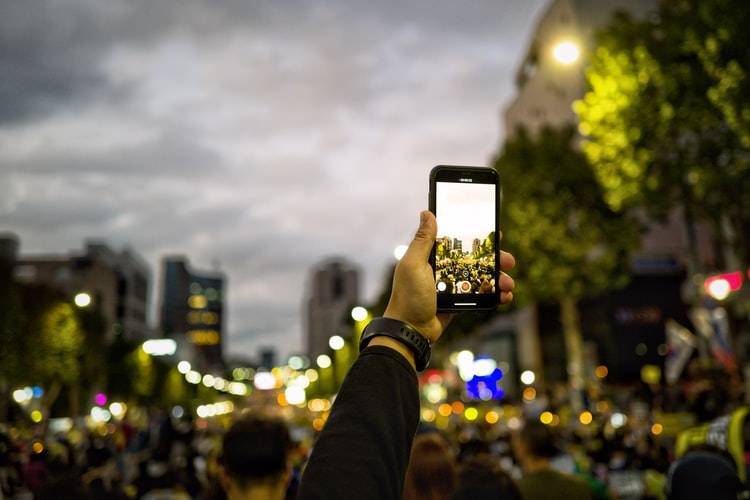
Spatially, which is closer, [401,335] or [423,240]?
[401,335]

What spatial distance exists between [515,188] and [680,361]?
1231 cm

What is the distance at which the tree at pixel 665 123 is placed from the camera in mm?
20031

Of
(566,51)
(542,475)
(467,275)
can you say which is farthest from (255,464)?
(566,51)

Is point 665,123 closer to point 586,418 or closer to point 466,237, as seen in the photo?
point 586,418

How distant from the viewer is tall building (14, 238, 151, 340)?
98875 millimetres

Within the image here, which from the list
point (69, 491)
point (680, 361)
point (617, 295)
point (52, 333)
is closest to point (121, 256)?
point (52, 333)

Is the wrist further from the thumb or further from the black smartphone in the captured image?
the black smartphone

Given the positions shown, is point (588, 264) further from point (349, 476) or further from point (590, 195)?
point (349, 476)

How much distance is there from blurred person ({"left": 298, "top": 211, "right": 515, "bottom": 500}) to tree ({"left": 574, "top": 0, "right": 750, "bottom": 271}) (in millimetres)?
20127

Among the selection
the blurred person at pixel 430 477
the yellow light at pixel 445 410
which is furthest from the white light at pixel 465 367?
the blurred person at pixel 430 477

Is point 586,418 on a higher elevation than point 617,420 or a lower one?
lower

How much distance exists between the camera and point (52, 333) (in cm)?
4719

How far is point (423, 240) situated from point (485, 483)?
3.14 meters

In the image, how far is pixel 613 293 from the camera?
46.1 metres
